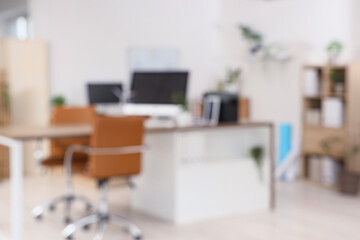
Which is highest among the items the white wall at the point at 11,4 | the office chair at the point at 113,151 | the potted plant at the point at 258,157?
the white wall at the point at 11,4

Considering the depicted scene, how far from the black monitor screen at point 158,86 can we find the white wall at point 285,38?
2.64 metres

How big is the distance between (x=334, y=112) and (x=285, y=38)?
153cm

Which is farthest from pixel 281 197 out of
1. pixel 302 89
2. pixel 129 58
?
pixel 129 58

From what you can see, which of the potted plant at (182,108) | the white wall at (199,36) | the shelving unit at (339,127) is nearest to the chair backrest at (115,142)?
the potted plant at (182,108)

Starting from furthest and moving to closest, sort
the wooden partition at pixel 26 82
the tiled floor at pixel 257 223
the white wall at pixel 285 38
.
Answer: the wooden partition at pixel 26 82 < the white wall at pixel 285 38 < the tiled floor at pixel 257 223

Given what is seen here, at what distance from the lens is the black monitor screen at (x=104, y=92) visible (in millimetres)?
8102

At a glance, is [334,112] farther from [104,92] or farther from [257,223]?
[104,92]

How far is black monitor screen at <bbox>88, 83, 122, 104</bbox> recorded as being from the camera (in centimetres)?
810

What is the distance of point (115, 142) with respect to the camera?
4.43m

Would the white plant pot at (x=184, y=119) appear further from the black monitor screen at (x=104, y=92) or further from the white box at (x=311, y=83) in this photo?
the black monitor screen at (x=104, y=92)

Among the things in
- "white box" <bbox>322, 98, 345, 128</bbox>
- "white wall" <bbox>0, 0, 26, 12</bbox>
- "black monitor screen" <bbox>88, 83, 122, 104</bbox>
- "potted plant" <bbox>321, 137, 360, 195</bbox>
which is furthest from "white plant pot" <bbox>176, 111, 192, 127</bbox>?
"white wall" <bbox>0, 0, 26, 12</bbox>

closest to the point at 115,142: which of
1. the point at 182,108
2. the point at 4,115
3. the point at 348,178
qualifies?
the point at 182,108

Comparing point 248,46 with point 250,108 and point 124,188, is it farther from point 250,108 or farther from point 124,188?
point 124,188

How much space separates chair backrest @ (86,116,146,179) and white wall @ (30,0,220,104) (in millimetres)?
4012
